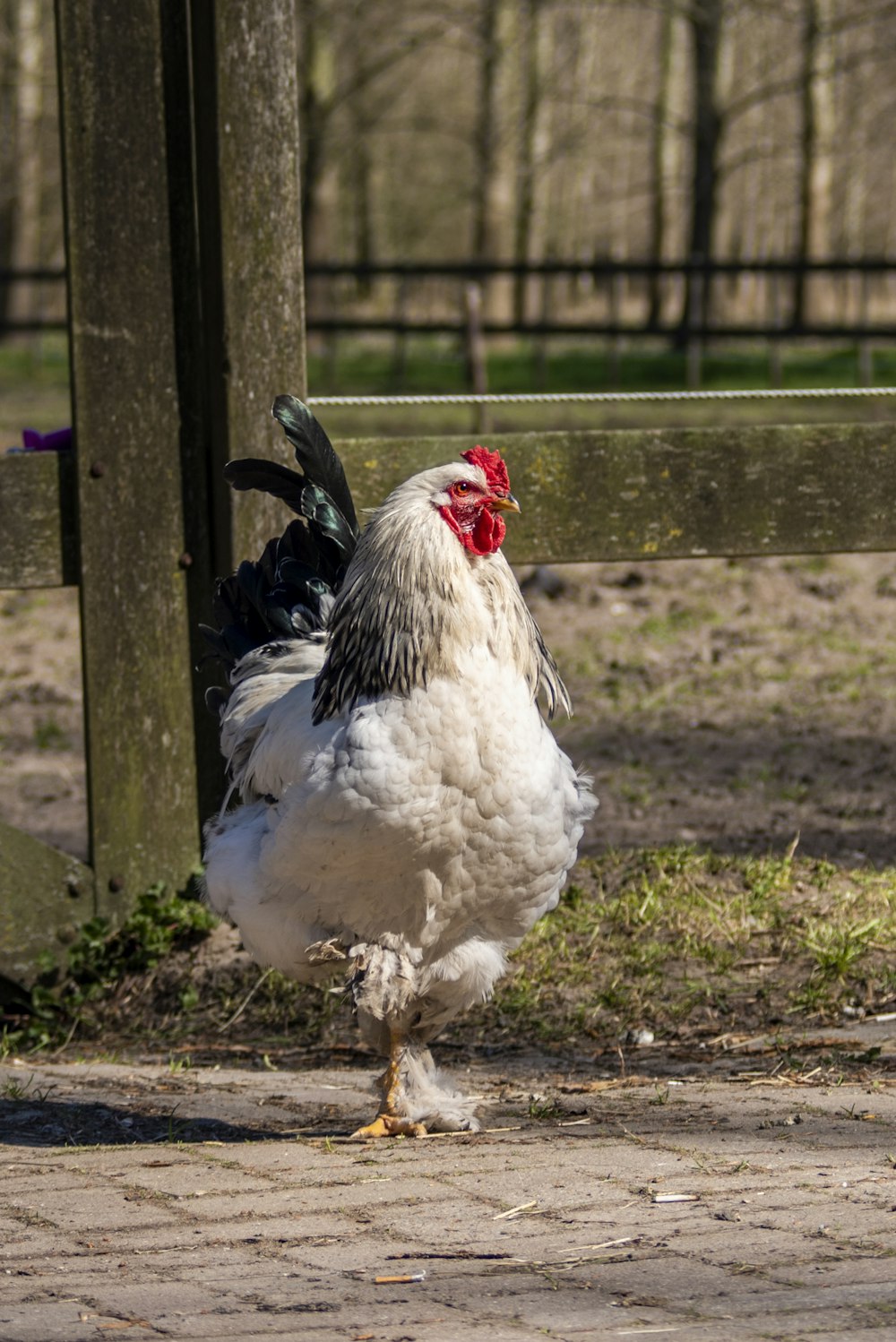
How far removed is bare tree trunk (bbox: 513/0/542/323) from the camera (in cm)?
2917

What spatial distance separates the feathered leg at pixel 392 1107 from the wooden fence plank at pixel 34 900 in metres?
1.41

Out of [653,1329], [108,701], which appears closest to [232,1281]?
[653,1329]

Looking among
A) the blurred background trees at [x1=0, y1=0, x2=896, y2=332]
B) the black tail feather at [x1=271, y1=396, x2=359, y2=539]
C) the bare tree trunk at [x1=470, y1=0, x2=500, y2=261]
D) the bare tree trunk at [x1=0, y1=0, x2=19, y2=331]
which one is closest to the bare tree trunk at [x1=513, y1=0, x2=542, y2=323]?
the blurred background trees at [x1=0, y1=0, x2=896, y2=332]

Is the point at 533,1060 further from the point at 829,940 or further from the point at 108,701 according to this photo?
the point at 108,701

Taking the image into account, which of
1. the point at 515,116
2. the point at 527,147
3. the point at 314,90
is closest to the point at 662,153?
the point at 527,147

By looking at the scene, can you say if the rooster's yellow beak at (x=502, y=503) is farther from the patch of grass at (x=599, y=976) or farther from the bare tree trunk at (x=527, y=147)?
the bare tree trunk at (x=527, y=147)

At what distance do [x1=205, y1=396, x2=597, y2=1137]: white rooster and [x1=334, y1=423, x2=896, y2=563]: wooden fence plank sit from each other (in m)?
0.76

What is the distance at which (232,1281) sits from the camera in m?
2.77

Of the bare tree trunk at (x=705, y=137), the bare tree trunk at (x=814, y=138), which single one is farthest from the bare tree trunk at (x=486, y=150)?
Result: the bare tree trunk at (x=814, y=138)

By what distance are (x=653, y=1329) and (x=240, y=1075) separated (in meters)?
2.33

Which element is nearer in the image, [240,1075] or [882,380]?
[240,1075]

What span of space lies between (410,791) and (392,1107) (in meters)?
1.00

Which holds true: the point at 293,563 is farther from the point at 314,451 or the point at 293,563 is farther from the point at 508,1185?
the point at 508,1185

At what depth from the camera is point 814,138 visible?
86.8 ft
